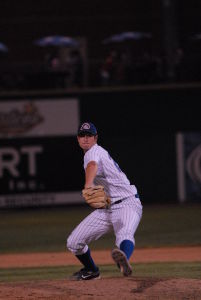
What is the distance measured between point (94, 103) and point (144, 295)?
12504 mm

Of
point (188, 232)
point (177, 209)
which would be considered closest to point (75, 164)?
point (177, 209)

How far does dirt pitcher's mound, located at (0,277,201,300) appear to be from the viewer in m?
7.38

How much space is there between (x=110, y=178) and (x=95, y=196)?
465 millimetres

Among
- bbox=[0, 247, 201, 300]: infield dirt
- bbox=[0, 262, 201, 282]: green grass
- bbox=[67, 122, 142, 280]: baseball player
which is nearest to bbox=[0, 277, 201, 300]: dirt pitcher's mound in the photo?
bbox=[0, 247, 201, 300]: infield dirt

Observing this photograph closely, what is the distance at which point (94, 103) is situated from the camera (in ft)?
64.3

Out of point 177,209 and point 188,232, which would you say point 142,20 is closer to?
point 177,209

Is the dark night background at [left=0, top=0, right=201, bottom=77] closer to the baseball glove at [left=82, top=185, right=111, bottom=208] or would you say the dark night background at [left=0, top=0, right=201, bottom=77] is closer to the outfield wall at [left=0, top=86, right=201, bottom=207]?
the outfield wall at [left=0, top=86, right=201, bottom=207]

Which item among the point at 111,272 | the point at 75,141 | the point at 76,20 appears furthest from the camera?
the point at 76,20

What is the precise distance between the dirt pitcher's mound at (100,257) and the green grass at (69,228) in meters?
0.68

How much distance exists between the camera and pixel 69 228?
1627 centimetres

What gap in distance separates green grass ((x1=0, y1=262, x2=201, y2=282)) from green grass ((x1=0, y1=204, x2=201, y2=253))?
262 centimetres

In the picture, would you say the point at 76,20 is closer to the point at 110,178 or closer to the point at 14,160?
the point at 14,160

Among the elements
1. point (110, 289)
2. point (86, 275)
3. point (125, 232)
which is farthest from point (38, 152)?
point (110, 289)

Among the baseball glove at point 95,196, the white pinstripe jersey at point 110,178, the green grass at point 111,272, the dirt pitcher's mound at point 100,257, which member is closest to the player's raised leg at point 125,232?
the white pinstripe jersey at point 110,178
